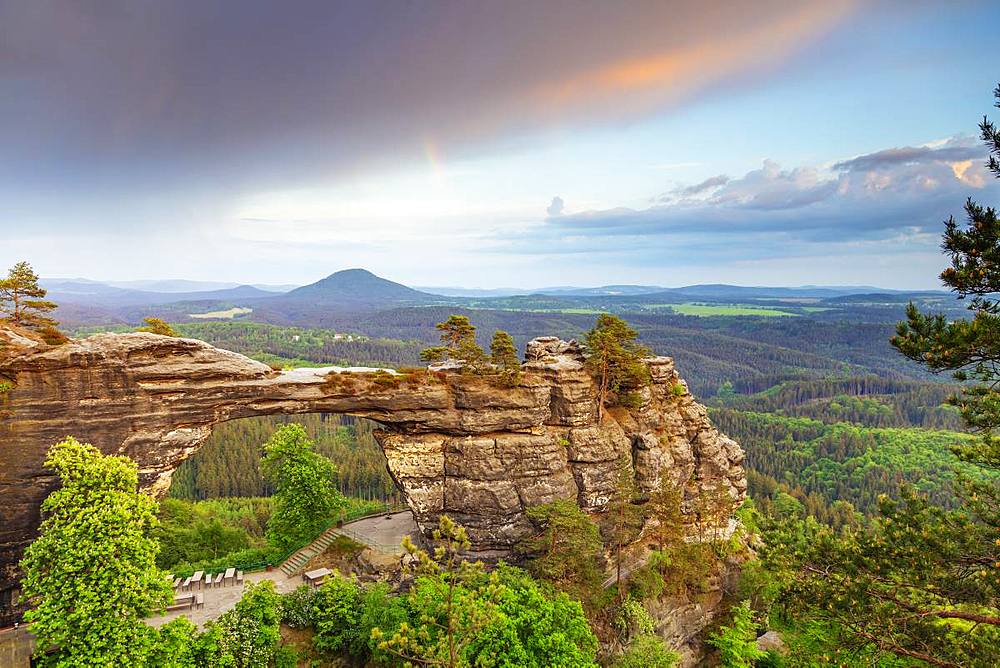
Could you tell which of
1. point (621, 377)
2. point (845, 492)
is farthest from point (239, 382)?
point (845, 492)

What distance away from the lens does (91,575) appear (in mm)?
18125

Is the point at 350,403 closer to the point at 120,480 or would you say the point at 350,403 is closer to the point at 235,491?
the point at 120,480

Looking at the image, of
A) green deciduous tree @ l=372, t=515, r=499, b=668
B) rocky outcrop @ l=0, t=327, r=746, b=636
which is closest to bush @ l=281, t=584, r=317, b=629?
rocky outcrop @ l=0, t=327, r=746, b=636

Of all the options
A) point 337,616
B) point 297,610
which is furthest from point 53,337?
point 337,616

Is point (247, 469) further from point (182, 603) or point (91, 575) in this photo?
point (91, 575)

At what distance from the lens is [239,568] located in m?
30.8

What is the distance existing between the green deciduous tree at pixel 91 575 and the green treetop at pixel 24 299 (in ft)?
30.9

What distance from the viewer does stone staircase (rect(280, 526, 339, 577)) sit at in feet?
100

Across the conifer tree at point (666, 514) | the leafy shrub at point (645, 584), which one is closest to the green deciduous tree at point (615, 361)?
the conifer tree at point (666, 514)

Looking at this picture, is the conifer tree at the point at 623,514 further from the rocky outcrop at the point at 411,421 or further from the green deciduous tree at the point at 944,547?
the green deciduous tree at the point at 944,547

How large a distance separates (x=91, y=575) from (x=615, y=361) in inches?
1097

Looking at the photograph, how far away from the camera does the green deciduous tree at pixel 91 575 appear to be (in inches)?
696

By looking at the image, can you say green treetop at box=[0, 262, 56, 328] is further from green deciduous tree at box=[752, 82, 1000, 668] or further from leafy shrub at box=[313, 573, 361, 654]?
green deciduous tree at box=[752, 82, 1000, 668]

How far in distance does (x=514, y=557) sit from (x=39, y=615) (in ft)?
70.7
